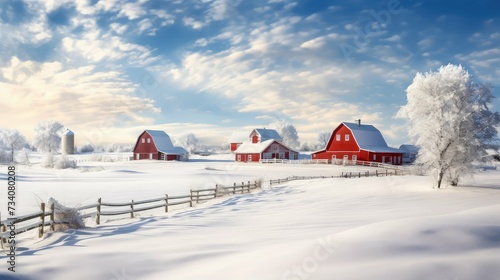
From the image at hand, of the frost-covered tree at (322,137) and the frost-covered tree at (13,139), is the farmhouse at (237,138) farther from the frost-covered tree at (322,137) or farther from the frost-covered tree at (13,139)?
the frost-covered tree at (13,139)

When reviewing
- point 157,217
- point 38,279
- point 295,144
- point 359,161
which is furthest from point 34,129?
point 38,279

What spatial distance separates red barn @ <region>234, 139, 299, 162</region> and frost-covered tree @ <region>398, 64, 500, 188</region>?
43.9 m

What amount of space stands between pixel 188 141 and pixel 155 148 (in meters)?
51.3

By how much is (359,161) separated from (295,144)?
61059mm

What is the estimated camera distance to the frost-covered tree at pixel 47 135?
106 metres

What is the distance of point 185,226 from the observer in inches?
530

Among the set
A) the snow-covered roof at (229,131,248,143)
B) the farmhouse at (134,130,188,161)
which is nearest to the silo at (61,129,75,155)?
the farmhouse at (134,130,188,161)

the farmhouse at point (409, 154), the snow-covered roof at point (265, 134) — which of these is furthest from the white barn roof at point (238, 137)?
the farmhouse at point (409, 154)

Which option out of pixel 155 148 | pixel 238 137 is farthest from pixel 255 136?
pixel 155 148

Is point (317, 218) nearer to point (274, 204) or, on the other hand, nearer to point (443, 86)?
point (274, 204)

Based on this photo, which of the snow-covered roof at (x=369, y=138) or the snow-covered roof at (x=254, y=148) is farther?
the snow-covered roof at (x=254, y=148)

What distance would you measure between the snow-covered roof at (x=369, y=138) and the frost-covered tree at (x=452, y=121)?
29.5m

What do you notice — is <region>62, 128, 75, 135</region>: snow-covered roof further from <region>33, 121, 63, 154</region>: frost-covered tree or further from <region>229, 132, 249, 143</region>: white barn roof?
<region>229, 132, 249, 143</region>: white barn roof

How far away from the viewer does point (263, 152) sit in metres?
68.0
